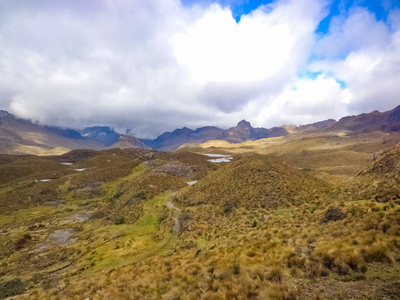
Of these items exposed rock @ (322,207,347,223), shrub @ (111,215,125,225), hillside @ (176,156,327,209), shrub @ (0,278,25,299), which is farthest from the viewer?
shrub @ (111,215,125,225)

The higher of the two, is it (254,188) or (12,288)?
(254,188)

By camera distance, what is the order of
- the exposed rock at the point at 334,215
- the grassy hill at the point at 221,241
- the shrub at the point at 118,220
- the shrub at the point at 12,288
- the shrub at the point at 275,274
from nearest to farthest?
the grassy hill at the point at 221,241
the shrub at the point at 275,274
the exposed rock at the point at 334,215
the shrub at the point at 12,288
the shrub at the point at 118,220

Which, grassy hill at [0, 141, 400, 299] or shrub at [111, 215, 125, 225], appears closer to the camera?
grassy hill at [0, 141, 400, 299]

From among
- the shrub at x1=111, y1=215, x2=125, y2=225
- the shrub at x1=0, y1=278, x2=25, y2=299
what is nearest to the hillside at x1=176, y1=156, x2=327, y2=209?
the shrub at x1=111, y1=215, x2=125, y2=225

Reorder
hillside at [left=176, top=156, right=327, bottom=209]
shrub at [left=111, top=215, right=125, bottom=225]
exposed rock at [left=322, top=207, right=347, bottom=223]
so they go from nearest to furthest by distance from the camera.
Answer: exposed rock at [left=322, top=207, right=347, bottom=223], hillside at [left=176, top=156, right=327, bottom=209], shrub at [left=111, top=215, right=125, bottom=225]

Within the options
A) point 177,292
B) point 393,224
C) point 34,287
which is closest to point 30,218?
point 34,287

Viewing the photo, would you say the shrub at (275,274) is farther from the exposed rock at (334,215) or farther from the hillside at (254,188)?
the hillside at (254,188)

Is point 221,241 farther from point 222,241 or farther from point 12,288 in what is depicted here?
point 12,288

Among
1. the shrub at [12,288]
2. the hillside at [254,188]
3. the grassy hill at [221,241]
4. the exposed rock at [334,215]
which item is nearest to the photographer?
the grassy hill at [221,241]

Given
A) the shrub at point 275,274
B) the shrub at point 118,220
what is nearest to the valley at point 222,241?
the shrub at point 275,274

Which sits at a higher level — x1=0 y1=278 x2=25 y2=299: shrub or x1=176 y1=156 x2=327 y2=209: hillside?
x1=176 y1=156 x2=327 y2=209: hillside

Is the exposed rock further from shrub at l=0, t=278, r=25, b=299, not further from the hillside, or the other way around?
shrub at l=0, t=278, r=25, b=299

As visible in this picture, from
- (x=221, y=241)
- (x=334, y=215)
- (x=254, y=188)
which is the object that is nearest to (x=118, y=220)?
(x=221, y=241)
